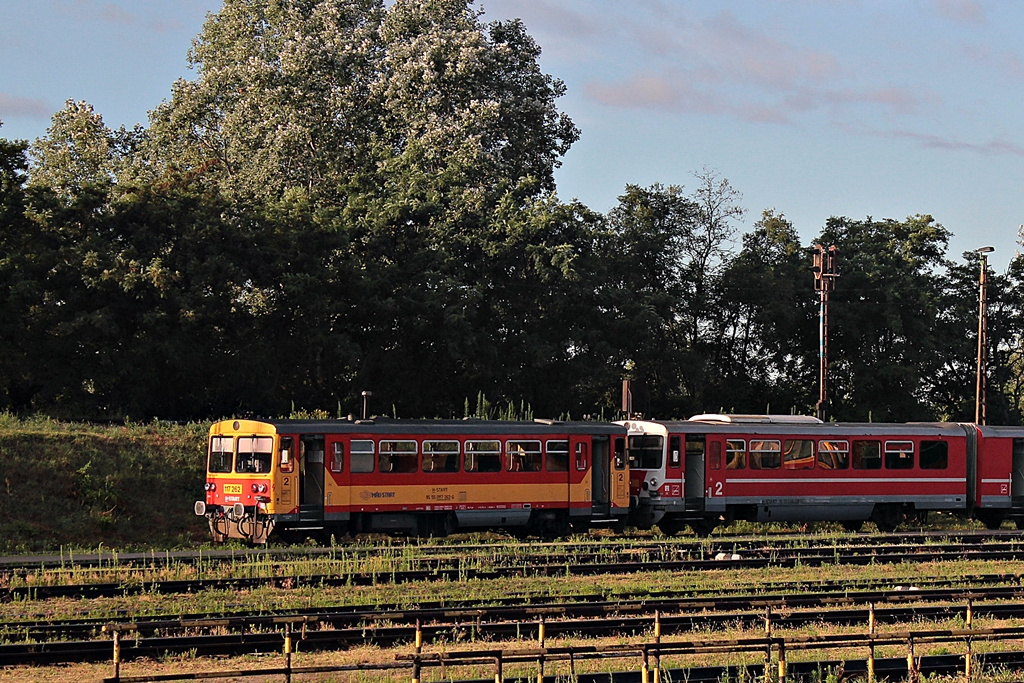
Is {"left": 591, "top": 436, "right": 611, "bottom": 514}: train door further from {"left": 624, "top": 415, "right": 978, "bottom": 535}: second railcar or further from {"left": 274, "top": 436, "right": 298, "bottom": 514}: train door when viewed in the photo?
{"left": 274, "top": 436, "right": 298, "bottom": 514}: train door

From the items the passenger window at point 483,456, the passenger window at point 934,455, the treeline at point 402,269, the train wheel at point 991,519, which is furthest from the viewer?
the treeline at point 402,269

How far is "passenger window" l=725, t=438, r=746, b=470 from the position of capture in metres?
34.5

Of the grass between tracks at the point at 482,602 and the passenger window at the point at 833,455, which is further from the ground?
the passenger window at the point at 833,455

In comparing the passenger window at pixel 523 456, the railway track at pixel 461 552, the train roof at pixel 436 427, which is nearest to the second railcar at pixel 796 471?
the railway track at pixel 461 552

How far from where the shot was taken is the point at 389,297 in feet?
161

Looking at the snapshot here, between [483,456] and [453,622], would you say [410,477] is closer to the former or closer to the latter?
[483,456]

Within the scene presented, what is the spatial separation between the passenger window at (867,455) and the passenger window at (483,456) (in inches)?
414

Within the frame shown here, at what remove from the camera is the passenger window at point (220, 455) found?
30250 mm

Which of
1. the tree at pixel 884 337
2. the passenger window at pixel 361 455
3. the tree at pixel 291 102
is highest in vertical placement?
the tree at pixel 291 102

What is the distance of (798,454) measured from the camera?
115 ft

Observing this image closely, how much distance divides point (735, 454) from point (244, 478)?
503 inches

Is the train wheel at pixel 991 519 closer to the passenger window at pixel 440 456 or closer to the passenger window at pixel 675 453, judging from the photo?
the passenger window at pixel 675 453

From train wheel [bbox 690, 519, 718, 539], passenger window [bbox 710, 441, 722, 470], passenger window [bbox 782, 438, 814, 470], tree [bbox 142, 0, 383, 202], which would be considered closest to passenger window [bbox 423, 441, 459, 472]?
passenger window [bbox 710, 441, 722, 470]

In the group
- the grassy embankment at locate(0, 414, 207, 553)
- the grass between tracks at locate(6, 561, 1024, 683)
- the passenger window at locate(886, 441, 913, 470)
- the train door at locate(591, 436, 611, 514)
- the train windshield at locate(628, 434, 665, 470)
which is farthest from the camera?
the passenger window at locate(886, 441, 913, 470)
